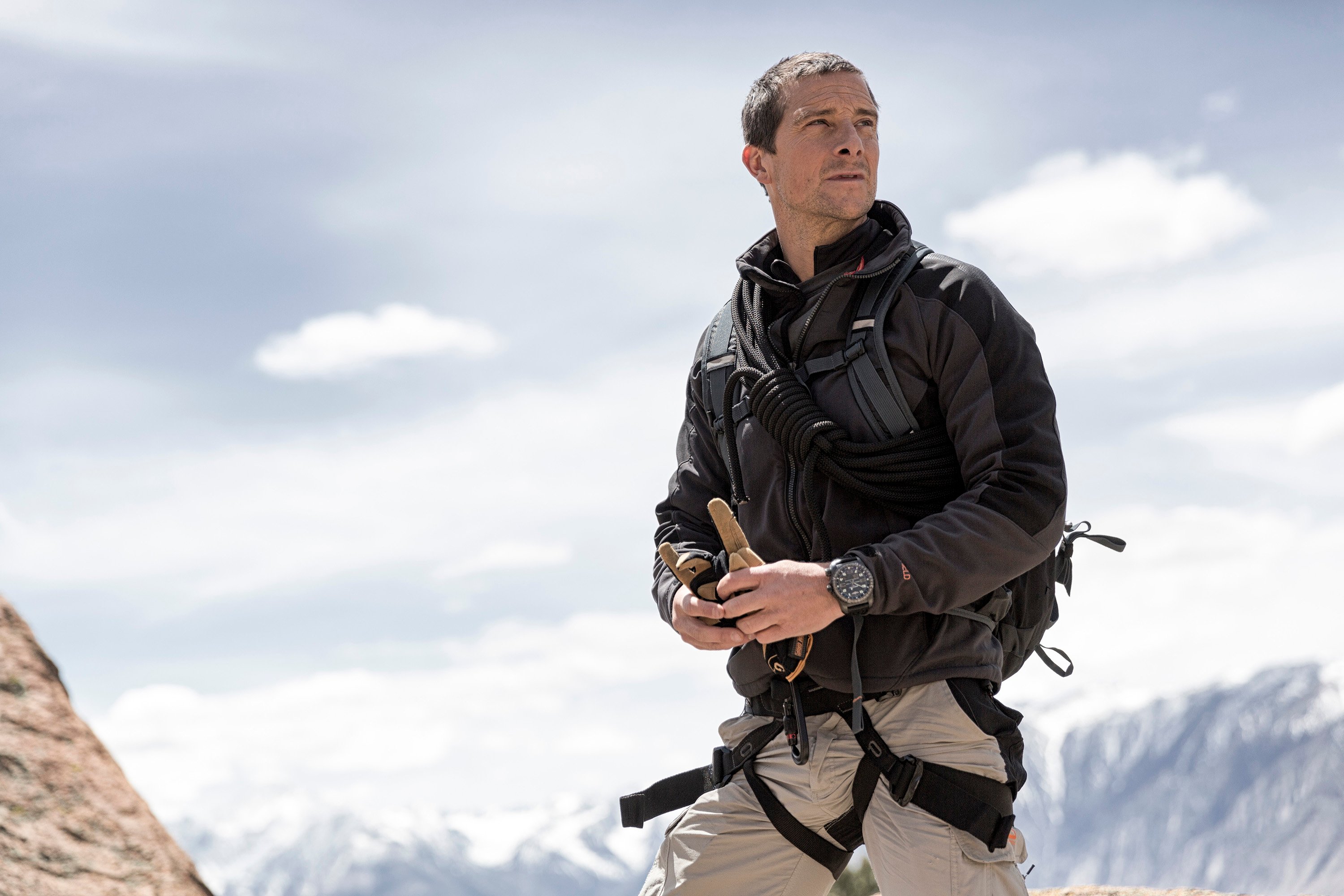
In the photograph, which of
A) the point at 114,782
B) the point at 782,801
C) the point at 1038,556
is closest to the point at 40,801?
the point at 114,782

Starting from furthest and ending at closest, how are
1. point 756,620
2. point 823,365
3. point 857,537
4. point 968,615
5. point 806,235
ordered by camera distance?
point 806,235
point 823,365
point 857,537
point 968,615
point 756,620

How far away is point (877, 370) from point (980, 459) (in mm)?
443

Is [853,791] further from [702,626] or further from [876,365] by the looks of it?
[876,365]

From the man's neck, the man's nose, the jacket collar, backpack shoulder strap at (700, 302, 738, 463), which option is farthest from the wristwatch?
the man's nose

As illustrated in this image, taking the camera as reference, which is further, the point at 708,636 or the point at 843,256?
the point at 843,256

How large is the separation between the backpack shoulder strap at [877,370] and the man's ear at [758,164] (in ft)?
2.77

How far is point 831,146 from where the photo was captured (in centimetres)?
431

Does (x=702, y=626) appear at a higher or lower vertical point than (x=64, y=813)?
higher

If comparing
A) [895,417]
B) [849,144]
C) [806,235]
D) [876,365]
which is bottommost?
[895,417]

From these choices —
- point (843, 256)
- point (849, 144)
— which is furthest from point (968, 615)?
point (849, 144)

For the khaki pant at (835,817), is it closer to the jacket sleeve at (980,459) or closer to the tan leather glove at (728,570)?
the tan leather glove at (728,570)

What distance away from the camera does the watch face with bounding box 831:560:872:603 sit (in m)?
3.58

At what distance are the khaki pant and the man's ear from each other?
2.02m

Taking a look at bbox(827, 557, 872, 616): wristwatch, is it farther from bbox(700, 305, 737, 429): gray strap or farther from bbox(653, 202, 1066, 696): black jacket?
bbox(700, 305, 737, 429): gray strap
